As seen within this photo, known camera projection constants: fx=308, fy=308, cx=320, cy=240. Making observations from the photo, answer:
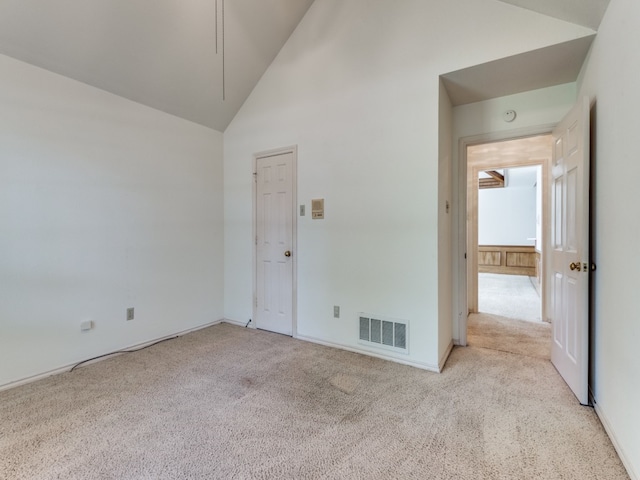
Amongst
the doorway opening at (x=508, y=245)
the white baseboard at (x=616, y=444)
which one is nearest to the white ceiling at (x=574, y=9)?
the doorway opening at (x=508, y=245)

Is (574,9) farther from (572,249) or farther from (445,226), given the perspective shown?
(445,226)

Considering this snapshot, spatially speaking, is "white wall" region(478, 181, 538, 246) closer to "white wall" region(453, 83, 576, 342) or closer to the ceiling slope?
"white wall" region(453, 83, 576, 342)

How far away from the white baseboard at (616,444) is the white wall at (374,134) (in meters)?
1.04

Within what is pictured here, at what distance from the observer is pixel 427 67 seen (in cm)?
264

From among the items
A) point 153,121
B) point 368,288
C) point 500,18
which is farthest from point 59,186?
point 500,18

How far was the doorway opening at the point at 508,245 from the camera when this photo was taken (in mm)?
3678

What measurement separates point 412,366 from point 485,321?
6.52ft

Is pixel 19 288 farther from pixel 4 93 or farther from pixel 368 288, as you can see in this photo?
pixel 368 288

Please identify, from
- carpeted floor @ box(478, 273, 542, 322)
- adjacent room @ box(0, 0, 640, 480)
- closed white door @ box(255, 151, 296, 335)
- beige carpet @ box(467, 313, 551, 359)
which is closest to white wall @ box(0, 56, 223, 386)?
adjacent room @ box(0, 0, 640, 480)

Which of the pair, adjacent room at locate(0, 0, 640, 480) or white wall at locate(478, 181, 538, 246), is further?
white wall at locate(478, 181, 538, 246)

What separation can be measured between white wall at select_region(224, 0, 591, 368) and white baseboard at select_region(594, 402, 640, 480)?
1.04m

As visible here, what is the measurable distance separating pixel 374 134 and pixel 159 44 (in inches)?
84.7

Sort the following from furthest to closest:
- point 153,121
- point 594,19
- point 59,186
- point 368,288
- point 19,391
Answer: point 153,121
point 368,288
point 59,186
point 19,391
point 594,19

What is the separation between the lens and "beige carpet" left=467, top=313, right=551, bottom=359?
10.3 ft
